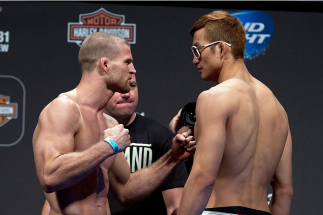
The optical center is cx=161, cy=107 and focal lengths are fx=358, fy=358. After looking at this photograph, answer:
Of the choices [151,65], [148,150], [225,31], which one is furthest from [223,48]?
[151,65]

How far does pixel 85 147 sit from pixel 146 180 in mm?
504

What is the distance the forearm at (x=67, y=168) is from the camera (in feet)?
4.56

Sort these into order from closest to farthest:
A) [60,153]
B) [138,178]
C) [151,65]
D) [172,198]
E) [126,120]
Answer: [60,153] < [138,178] < [172,198] < [126,120] < [151,65]

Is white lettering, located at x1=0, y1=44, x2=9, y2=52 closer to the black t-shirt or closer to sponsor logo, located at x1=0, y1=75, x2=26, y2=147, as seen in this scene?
sponsor logo, located at x1=0, y1=75, x2=26, y2=147

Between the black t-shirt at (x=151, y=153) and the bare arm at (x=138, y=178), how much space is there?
0.30 m

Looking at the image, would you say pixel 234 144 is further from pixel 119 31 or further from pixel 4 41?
pixel 4 41

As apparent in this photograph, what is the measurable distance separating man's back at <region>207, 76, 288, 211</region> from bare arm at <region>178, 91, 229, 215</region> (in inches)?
1.2

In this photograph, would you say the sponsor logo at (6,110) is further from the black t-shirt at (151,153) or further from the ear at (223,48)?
the ear at (223,48)

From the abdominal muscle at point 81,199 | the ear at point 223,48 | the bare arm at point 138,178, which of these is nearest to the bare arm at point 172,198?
the bare arm at point 138,178

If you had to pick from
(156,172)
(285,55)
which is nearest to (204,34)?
(156,172)

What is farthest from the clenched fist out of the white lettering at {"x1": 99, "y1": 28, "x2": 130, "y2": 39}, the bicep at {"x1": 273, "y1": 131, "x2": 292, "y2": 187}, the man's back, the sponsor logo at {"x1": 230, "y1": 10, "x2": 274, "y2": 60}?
the sponsor logo at {"x1": 230, "y1": 10, "x2": 274, "y2": 60}

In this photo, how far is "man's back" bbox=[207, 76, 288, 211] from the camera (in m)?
1.35

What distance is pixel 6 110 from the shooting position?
2.89m

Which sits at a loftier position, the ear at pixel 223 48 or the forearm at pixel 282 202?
the ear at pixel 223 48
